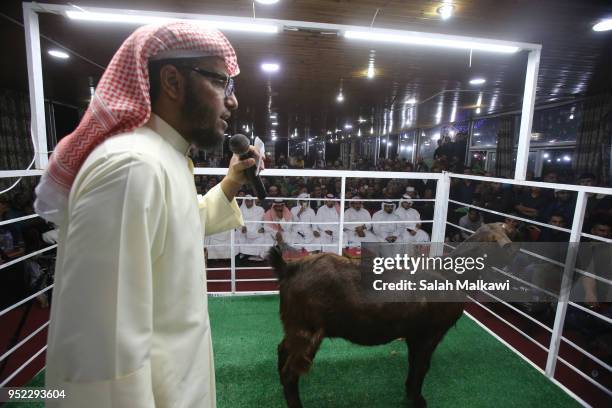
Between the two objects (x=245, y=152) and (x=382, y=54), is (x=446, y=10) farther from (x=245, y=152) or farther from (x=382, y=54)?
(x=245, y=152)

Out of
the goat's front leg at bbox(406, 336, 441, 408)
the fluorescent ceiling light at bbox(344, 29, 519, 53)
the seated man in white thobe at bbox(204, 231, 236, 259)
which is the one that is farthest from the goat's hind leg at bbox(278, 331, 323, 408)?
the seated man in white thobe at bbox(204, 231, 236, 259)

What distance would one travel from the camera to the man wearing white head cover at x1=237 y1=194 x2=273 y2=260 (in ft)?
16.3

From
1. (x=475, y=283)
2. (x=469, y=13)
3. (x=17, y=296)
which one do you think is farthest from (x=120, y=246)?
(x=17, y=296)

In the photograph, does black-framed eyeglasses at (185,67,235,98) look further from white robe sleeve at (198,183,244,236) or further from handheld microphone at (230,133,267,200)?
white robe sleeve at (198,183,244,236)

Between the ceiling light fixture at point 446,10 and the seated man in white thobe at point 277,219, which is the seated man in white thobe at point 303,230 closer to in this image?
the seated man in white thobe at point 277,219

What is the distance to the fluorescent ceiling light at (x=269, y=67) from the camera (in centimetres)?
481

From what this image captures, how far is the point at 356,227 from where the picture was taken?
495cm

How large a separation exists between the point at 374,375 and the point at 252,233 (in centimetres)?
310

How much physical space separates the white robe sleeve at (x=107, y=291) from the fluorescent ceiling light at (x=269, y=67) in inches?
183

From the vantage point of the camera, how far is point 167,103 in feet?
2.92

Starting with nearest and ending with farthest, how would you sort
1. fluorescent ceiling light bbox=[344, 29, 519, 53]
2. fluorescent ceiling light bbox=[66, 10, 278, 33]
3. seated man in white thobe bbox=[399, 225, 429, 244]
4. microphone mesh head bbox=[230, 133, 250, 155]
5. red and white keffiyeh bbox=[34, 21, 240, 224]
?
red and white keffiyeh bbox=[34, 21, 240, 224], microphone mesh head bbox=[230, 133, 250, 155], fluorescent ceiling light bbox=[66, 10, 278, 33], fluorescent ceiling light bbox=[344, 29, 519, 53], seated man in white thobe bbox=[399, 225, 429, 244]

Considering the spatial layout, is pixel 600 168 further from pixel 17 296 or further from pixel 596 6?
pixel 17 296

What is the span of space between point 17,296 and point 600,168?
10495 millimetres

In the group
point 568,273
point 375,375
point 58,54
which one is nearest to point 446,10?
point 568,273
